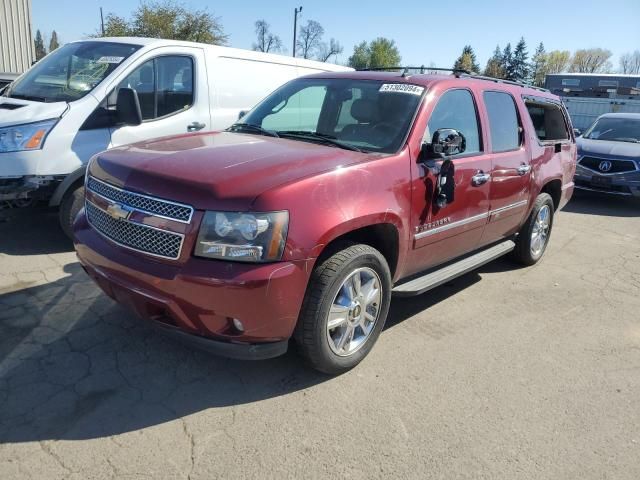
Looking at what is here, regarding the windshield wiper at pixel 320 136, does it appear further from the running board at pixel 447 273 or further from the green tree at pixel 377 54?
the green tree at pixel 377 54

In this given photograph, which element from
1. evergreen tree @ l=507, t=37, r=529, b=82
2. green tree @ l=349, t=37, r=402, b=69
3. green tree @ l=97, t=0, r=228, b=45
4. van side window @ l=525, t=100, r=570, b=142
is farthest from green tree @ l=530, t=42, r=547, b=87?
van side window @ l=525, t=100, r=570, b=142

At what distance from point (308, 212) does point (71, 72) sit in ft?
13.5

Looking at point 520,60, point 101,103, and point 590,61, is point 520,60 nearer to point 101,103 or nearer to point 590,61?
point 590,61

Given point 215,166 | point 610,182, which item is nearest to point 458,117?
point 215,166

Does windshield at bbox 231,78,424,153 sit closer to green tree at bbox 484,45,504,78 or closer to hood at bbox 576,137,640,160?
hood at bbox 576,137,640,160

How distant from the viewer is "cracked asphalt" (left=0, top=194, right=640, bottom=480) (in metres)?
2.56

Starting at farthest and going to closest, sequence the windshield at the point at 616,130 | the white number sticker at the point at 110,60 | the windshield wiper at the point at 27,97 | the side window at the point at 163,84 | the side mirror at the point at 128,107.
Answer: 1. the windshield at the point at 616,130
2. the side window at the point at 163,84
3. the white number sticker at the point at 110,60
4. the windshield wiper at the point at 27,97
5. the side mirror at the point at 128,107

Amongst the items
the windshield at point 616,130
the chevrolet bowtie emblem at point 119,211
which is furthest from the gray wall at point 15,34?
the windshield at point 616,130

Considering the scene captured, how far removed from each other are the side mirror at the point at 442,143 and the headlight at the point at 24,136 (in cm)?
347

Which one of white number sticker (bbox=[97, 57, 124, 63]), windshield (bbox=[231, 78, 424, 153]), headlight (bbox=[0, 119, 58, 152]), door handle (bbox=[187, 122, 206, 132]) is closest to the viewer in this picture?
windshield (bbox=[231, 78, 424, 153])

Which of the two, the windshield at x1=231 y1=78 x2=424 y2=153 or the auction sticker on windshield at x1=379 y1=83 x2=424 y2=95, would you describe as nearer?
the windshield at x1=231 y1=78 x2=424 y2=153

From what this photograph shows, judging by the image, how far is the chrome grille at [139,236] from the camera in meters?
2.72

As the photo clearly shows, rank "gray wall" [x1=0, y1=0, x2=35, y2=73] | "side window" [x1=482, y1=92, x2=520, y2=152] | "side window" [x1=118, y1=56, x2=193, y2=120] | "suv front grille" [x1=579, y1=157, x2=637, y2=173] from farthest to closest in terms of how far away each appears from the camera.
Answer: "gray wall" [x1=0, y1=0, x2=35, y2=73] → "suv front grille" [x1=579, y1=157, x2=637, y2=173] → "side window" [x1=118, y1=56, x2=193, y2=120] → "side window" [x1=482, y1=92, x2=520, y2=152]

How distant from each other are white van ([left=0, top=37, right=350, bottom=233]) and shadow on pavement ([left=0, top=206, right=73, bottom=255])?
1.34ft
